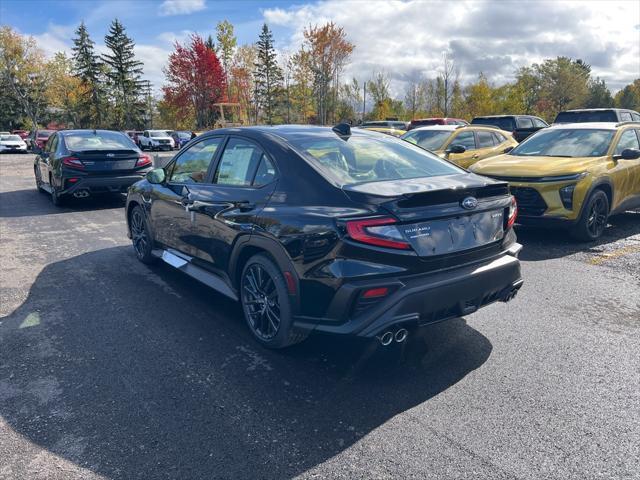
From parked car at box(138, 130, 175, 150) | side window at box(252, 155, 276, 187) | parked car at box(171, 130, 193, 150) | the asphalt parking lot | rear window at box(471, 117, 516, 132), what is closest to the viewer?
the asphalt parking lot

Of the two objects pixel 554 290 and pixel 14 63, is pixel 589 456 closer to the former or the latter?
pixel 554 290

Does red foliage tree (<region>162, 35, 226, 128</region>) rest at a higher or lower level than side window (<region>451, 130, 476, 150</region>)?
higher

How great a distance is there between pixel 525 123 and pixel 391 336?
54.8 ft

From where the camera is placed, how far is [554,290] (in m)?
5.01

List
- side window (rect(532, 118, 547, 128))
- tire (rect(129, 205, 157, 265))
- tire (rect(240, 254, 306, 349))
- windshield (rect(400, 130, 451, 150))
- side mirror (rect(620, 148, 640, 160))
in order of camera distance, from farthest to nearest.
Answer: side window (rect(532, 118, 547, 128)), windshield (rect(400, 130, 451, 150)), side mirror (rect(620, 148, 640, 160)), tire (rect(129, 205, 157, 265)), tire (rect(240, 254, 306, 349))

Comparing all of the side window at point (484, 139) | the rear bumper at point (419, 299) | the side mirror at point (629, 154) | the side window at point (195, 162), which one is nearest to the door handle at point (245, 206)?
the side window at point (195, 162)

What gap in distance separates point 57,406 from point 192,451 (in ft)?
3.43

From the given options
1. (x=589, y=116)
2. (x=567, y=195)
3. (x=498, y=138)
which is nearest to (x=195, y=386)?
(x=567, y=195)

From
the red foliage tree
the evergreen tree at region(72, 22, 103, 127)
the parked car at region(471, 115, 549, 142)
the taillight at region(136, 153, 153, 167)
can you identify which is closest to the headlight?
the taillight at region(136, 153, 153, 167)

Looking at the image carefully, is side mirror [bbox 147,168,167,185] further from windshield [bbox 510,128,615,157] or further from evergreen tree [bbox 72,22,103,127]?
evergreen tree [bbox 72,22,103,127]

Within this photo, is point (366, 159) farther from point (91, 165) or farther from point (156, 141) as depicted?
point (156, 141)

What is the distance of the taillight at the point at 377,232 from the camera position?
9.41ft

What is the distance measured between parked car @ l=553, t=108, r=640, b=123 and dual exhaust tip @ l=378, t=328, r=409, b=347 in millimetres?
14022

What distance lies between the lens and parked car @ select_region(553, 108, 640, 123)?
46.2 ft
